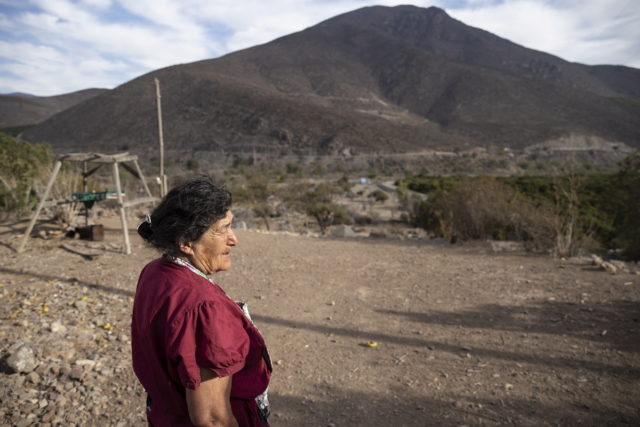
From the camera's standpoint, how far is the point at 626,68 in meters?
113

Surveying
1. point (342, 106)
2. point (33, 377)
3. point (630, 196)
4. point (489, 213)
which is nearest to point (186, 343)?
point (33, 377)

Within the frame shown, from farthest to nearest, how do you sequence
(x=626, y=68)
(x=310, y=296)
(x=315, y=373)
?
1. (x=626, y=68)
2. (x=310, y=296)
3. (x=315, y=373)

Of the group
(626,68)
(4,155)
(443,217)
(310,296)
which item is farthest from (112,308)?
(626,68)

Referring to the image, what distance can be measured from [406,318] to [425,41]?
5076 inches

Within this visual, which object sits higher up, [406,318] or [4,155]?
[4,155]

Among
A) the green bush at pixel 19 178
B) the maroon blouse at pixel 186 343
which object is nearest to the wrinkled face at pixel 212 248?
the maroon blouse at pixel 186 343

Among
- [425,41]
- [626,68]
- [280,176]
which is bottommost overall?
[280,176]

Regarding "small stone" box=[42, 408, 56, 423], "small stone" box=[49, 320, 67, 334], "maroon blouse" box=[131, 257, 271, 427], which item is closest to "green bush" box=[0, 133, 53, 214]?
"small stone" box=[49, 320, 67, 334]

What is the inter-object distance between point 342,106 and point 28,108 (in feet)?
278

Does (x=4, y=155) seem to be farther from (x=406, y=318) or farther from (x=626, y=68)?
(x=626, y=68)

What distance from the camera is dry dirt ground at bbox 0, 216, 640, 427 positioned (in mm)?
3076

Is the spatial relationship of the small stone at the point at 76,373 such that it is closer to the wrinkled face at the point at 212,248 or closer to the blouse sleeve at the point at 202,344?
the wrinkled face at the point at 212,248

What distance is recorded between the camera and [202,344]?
4.21ft

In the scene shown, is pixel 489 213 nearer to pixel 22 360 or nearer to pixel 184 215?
pixel 22 360
